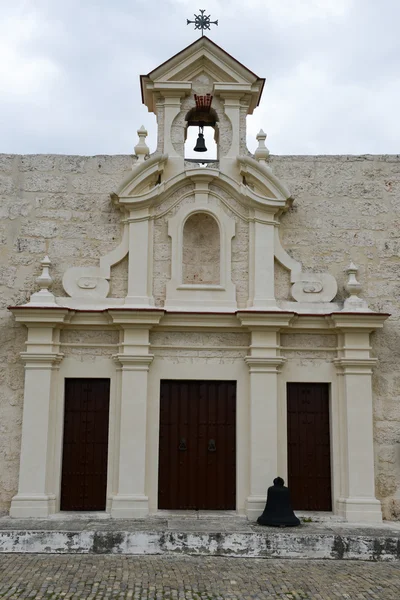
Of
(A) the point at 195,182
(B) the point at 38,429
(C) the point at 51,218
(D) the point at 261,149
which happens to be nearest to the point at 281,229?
(D) the point at 261,149

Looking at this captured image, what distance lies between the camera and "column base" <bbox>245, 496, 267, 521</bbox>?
8.09 meters

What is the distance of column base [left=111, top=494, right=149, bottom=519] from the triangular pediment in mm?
5998

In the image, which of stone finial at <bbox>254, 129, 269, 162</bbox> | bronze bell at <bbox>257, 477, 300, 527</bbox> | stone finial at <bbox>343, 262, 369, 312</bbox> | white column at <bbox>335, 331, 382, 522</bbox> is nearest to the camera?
bronze bell at <bbox>257, 477, 300, 527</bbox>

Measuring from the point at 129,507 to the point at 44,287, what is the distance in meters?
3.29

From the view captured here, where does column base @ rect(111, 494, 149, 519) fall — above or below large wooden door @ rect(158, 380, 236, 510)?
below

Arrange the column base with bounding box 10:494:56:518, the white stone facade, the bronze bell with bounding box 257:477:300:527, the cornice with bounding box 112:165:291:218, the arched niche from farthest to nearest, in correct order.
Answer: the cornice with bounding box 112:165:291:218 < the arched niche < the white stone facade < the column base with bounding box 10:494:56:518 < the bronze bell with bounding box 257:477:300:527

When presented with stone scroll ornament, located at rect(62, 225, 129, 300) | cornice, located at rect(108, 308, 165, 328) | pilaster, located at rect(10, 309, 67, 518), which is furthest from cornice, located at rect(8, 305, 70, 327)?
cornice, located at rect(108, 308, 165, 328)

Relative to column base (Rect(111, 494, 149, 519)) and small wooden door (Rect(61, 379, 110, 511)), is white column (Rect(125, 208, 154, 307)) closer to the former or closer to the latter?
small wooden door (Rect(61, 379, 110, 511))

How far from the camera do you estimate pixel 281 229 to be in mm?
9211

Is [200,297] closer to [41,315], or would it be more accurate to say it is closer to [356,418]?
[41,315]

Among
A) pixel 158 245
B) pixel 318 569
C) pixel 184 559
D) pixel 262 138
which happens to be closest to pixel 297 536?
pixel 318 569

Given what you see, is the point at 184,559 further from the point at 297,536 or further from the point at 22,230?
the point at 22,230

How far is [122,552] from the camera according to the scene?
709cm

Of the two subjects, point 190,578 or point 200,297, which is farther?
point 200,297
